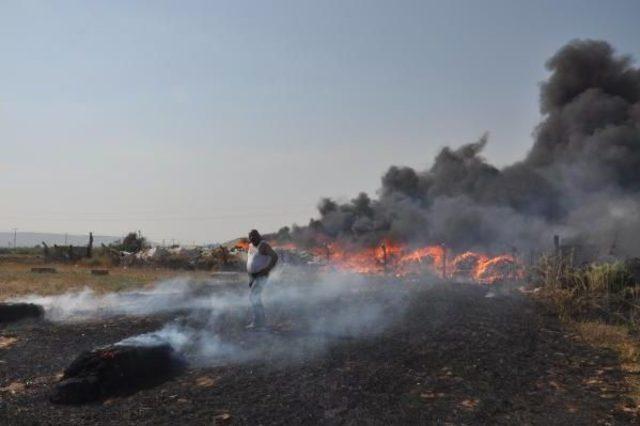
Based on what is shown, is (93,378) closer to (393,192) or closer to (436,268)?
(436,268)

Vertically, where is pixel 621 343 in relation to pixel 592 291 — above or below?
below

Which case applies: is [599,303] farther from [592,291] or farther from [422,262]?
[422,262]

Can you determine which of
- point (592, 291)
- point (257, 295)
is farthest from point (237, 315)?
point (592, 291)

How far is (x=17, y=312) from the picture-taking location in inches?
574

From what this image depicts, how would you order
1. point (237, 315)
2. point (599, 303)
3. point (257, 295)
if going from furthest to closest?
point (237, 315), point (599, 303), point (257, 295)

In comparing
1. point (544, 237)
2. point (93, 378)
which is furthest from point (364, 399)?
point (544, 237)

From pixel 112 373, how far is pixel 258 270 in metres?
4.05

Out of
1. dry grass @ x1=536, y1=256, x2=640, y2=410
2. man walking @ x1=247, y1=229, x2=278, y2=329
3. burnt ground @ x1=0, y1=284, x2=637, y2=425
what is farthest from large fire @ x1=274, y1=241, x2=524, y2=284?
man walking @ x1=247, y1=229, x2=278, y2=329

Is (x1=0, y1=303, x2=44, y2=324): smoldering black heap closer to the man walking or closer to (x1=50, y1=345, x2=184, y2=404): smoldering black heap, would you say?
the man walking

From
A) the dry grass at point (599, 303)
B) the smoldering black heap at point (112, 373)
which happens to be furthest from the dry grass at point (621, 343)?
the smoldering black heap at point (112, 373)

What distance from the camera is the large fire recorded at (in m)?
24.6

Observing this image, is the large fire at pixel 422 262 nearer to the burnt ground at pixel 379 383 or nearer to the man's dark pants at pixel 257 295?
the burnt ground at pixel 379 383

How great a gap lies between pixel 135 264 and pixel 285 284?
18.8 meters

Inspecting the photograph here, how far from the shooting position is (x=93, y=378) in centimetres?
812
